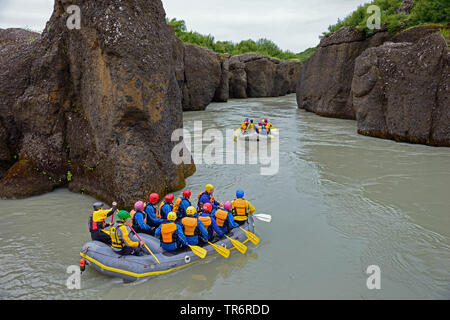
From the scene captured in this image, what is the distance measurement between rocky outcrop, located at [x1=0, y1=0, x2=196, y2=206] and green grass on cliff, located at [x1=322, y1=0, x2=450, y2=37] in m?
14.4

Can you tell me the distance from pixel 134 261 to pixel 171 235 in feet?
2.54

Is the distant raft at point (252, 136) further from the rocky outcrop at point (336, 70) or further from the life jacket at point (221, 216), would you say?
the life jacket at point (221, 216)

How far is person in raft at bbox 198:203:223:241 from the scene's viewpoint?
6.49m

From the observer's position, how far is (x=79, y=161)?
946 centimetres

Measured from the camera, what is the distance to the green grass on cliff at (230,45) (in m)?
39.3

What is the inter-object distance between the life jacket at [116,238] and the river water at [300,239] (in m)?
0.59

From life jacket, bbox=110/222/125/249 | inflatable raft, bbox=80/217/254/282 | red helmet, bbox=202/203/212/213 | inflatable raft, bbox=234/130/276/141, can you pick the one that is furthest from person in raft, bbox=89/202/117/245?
inflatable raft, bbox=234/130/276/141

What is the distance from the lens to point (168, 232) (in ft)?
19.4

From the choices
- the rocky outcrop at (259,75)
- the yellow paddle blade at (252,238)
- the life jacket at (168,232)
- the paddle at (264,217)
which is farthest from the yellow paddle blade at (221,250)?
the rocky outcrop at (259,75)

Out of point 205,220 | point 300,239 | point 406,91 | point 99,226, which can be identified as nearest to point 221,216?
point 205,220

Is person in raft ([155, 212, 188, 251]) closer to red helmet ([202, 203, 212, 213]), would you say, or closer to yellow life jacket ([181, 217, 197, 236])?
yellow life jacket ([181, 217, 197, 236])

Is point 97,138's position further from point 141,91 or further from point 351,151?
point 351,151

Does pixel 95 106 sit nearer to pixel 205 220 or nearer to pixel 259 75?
pixel 205 220
